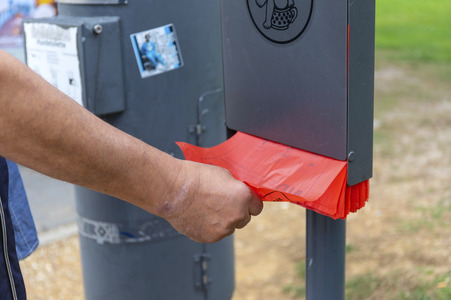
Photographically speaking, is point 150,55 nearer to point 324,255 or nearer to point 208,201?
point 208,201

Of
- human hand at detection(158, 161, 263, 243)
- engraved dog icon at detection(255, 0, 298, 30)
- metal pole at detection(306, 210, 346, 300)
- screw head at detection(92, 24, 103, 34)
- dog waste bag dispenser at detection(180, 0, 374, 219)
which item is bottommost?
metal pole at detection(306, 210, 346, 300)

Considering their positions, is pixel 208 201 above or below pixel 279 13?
below

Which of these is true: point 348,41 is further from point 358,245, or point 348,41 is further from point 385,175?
point 385,175

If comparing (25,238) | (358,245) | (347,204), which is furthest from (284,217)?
(347,204)

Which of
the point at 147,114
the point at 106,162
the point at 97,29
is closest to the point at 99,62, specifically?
the point at 97,29

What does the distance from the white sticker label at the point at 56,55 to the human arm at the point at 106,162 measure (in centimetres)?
55

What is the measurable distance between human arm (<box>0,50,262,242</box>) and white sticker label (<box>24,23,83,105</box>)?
0.55m

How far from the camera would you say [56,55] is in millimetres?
1933

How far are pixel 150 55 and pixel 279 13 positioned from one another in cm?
63

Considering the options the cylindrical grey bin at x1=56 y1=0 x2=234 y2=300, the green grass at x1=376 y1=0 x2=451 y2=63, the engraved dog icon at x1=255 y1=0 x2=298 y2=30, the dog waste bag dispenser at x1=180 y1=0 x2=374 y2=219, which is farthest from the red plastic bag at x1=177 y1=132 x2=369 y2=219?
the green grass at x1=376 y1=0 x2=451 y2=63

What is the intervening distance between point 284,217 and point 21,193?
7.89 feet

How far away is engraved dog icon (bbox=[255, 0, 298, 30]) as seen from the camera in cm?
141

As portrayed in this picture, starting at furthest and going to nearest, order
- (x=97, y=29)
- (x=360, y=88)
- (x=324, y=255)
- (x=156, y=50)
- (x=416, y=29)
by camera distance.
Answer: (x=416, y=29) < (x=156, y=50) < (x=97, y=29) < (x=324, y=255) < (x=360, y=88)

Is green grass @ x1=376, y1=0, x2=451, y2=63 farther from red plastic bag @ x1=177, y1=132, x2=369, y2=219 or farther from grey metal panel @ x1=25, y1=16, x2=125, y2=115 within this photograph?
red plastic bag @ x1=177, y1=132, x2=369, y2=219
